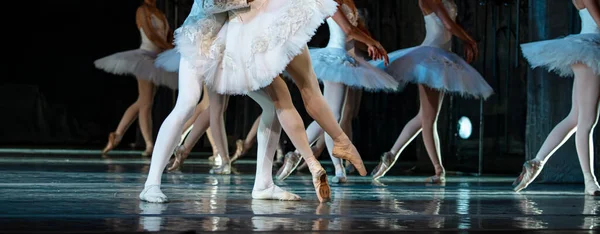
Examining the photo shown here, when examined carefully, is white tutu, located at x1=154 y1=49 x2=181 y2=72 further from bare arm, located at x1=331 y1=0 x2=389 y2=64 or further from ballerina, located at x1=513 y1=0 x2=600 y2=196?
ballerina, located at x1=513 y1=0 x2=600 y2=196

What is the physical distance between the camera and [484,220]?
392cm

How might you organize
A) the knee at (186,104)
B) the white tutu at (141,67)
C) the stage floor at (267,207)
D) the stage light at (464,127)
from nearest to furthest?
the stage floor at (267,207) < the knee at (186,104) < the stage light at (464,127) < the white tutu at (141,67)

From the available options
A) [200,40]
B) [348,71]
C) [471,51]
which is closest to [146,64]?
[348,71]

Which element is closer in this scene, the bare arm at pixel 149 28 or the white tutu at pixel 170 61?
the white tutu at pixel 170 61

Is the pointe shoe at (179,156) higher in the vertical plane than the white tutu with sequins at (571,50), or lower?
lower

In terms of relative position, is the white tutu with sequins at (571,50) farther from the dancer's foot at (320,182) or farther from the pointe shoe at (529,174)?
the dancer's foot at (320,182)

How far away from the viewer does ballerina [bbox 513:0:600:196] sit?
238 inches

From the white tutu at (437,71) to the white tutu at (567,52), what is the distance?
817 mm

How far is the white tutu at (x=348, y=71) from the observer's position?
6895mm

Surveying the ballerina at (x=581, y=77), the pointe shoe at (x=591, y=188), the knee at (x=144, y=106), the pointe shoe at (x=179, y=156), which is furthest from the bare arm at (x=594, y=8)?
the knee at (x=144, y=106)

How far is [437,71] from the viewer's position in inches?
283

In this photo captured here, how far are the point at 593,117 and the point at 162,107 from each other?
9.27 metres

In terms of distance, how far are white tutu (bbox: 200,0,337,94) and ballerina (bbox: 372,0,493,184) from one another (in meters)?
2.81

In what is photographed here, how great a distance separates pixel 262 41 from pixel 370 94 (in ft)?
22.0
